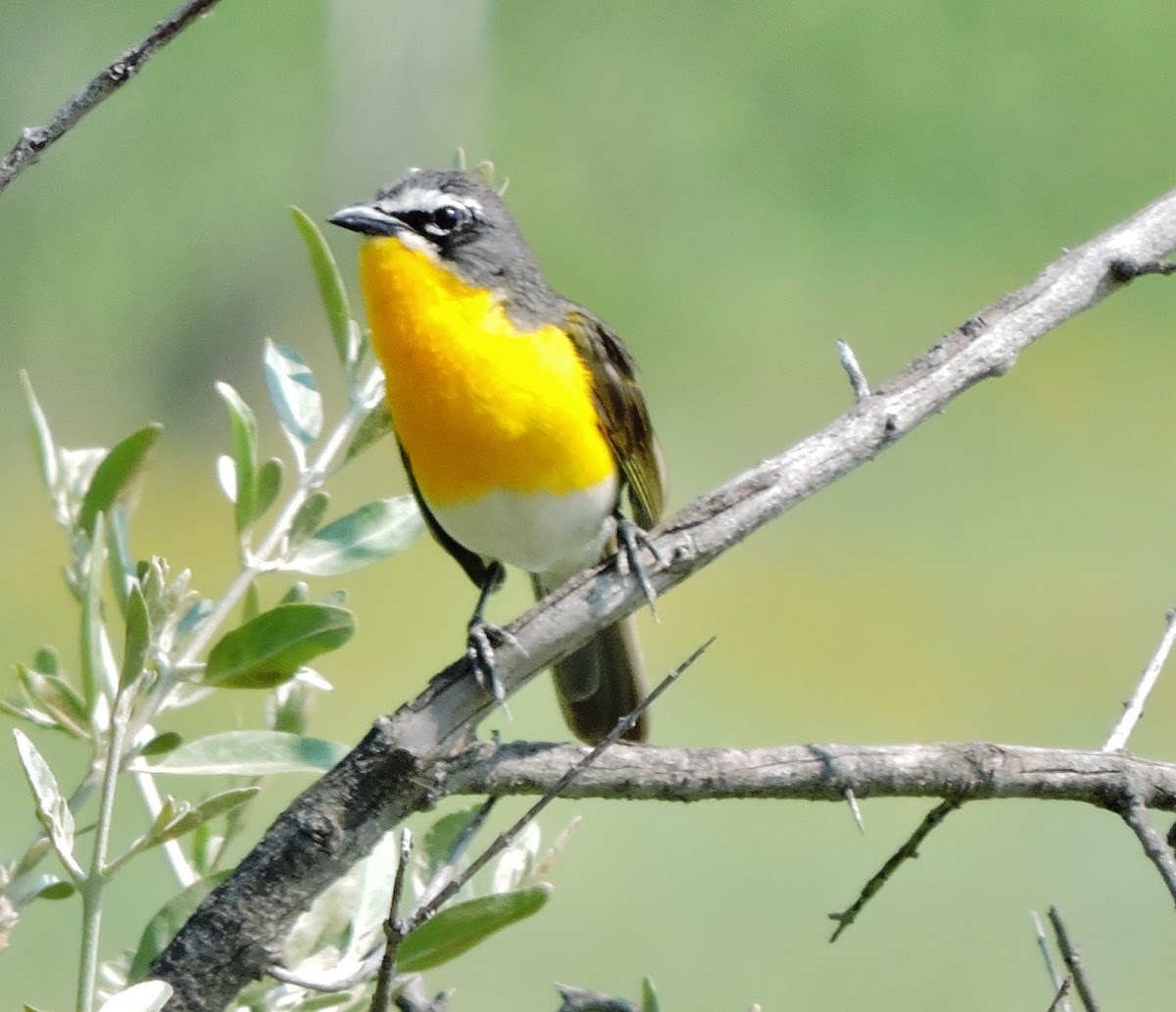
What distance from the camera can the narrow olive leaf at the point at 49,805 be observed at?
5.32ft

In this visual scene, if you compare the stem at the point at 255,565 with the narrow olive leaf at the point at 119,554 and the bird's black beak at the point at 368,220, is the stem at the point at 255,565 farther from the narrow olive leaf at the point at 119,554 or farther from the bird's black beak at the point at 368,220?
the bird's black beak at the point at 368,220

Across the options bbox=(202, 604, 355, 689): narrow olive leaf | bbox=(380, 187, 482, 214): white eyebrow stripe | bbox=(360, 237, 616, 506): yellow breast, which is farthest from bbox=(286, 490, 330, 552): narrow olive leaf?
bbox=(380, 187, 482, 214): white eyebrow stripe

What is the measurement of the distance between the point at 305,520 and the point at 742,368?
9502 mm

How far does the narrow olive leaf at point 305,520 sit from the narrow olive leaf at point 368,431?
85 millimetres

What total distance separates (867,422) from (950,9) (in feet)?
40.8

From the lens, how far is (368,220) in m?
2.85

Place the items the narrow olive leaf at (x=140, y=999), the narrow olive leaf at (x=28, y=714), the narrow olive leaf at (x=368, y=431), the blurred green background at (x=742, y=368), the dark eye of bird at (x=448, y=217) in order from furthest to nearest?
the blurred green background at (x=742, y=368) → the dark eye of bird at (x=448, y=217) → the narrow olive leaf at (x=368, y=431) → the narrow olive leaf at (x=28, y=714) → the narrow olive leaf at (x=140, y=999)

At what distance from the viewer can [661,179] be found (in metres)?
12.8

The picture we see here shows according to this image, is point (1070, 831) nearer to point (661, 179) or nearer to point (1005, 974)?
point (1005, 974)

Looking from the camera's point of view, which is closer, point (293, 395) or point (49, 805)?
point (49, 805)

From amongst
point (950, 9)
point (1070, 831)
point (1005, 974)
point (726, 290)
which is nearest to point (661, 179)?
point (726, 290)

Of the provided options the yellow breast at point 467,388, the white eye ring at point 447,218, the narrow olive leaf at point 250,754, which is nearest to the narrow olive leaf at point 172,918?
the narrow olive leaf at point 250,754

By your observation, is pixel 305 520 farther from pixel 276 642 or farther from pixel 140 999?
pixel 140 999

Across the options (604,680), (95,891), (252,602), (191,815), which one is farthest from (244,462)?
(604,680)
